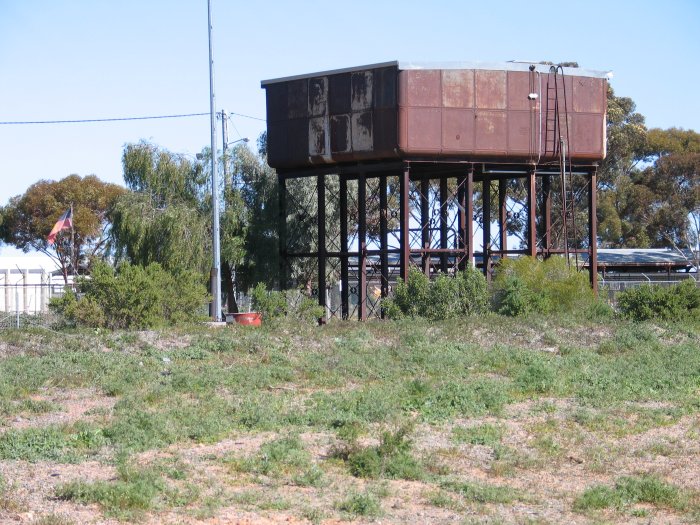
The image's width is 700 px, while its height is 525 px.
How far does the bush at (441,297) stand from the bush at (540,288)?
0.79 m

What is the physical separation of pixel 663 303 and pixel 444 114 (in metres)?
9.82

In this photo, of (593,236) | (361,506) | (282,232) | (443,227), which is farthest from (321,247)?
(361,506)

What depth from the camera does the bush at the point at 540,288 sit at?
30969mm

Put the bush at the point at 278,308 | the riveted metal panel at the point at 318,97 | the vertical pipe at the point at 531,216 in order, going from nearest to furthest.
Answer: the bush at the point at 278,308 → the vertical pipe at the point at 531,216 → the riveted metal panel at the point at 318,97

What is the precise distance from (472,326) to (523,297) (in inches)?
168

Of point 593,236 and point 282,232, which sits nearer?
point 593,236

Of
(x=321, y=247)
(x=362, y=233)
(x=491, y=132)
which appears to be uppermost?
(x=491, y=132)

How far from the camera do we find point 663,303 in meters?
31.1

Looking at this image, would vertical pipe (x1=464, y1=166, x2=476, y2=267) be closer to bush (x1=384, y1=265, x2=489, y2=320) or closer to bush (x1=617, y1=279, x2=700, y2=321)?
bush (x1=384, y1=265, x2=489, y2=320)

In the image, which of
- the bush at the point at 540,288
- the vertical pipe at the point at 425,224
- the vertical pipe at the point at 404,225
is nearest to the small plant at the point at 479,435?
the bush at the point at 540,288

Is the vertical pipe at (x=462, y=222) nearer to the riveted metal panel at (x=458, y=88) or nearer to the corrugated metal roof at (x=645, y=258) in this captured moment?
the riveted metal panel at (x=458, y=88)

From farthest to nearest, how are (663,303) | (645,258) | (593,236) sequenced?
1. (645,258)
2. (593,236)
3. (663,303)

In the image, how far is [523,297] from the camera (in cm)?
3094

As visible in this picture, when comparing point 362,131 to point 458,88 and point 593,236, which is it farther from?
point 593,236
